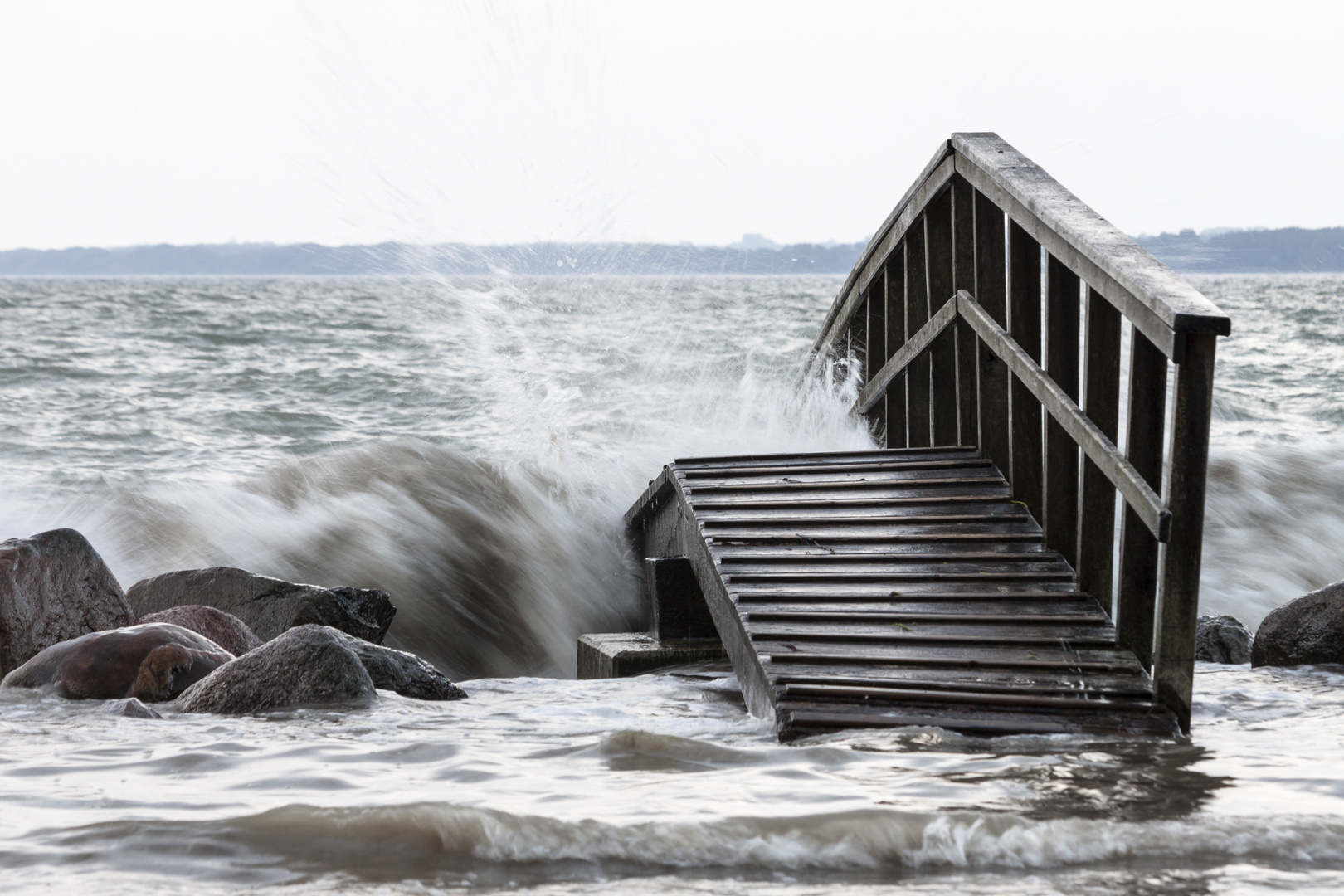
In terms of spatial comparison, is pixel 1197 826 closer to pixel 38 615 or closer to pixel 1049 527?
pixel 1049 527

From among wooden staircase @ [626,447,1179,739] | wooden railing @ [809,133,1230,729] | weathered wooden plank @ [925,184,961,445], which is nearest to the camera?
wooden railing @ [809,133,1230,729]

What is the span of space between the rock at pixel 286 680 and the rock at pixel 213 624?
36.8 inches

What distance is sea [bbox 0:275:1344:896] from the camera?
294cm

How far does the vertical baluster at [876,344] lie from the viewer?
7969mm

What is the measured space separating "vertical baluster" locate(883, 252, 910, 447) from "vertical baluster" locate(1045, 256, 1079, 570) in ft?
7.39

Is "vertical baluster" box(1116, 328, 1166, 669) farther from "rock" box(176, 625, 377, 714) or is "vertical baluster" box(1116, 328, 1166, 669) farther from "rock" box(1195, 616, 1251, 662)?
"rock" box(176, 625, 377, 714)

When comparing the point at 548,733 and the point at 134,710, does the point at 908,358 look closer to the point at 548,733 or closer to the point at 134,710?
the point at 548,733

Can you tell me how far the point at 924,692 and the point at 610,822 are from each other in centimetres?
153

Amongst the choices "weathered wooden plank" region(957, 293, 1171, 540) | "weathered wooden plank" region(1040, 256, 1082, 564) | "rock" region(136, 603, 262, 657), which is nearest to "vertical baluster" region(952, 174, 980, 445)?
"weathered wooden plank" region(957, 293, 1171, 540)

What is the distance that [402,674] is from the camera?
525cm

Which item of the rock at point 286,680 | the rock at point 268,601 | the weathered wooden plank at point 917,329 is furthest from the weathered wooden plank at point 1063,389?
the rock at point 268,601

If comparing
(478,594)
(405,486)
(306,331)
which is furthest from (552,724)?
(306,331)

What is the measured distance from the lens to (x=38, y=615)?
18.7 feet

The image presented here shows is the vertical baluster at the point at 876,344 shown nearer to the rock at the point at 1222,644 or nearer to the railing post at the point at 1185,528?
the rock at the point at 1222,644
